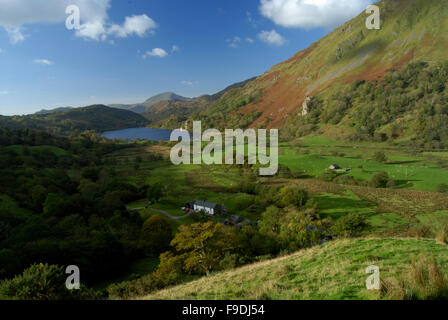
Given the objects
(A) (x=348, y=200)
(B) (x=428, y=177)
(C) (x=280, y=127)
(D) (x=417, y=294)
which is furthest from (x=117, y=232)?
(C) (x=280, y=127)

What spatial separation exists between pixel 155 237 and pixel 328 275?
29331 mm

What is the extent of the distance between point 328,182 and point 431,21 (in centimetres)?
20635

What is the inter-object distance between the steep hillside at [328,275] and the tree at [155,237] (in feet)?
80.1

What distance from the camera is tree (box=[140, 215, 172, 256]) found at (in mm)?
33125

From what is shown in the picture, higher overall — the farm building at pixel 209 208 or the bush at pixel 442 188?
the bush at pixel 442 188

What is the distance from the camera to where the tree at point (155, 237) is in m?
33.1

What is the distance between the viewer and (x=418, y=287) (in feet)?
20.0

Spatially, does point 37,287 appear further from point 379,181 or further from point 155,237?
point 379,181

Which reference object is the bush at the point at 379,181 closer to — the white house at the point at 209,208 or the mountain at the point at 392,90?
the white house at the point at 209,208

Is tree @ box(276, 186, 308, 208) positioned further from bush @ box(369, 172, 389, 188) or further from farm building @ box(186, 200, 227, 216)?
bush @ box(369, 172, 389, 188)

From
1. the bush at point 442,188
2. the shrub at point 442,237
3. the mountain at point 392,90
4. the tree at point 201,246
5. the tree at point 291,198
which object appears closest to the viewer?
the shrub at point 442,237

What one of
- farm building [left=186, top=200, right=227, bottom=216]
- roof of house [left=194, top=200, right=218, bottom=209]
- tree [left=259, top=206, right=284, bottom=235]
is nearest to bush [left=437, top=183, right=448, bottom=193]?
tree [left=259, top=206, right=284, bottom=235]

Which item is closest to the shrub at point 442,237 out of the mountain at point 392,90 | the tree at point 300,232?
the tree at point 300,232

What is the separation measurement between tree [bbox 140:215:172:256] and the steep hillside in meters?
24.4
